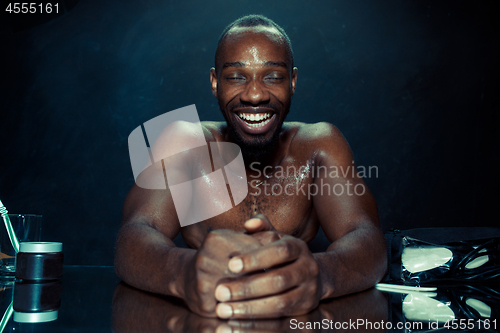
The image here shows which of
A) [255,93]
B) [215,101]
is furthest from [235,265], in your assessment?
[215,101]

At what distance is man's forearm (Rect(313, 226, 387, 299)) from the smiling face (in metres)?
0.47

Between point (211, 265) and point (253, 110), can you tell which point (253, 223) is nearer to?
point (211, 265)

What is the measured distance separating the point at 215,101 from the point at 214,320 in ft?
4.97

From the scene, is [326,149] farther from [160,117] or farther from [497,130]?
[497,130]

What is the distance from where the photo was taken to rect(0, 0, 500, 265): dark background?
2.03m

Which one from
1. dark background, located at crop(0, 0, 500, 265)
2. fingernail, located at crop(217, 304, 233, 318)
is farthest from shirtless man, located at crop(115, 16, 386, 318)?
dark background, located at crop(0, 0, 500, 265)

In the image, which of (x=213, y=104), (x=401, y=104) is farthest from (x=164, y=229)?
(x=401, y=104)

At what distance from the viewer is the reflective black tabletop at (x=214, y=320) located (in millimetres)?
669

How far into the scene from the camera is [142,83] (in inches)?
81.9

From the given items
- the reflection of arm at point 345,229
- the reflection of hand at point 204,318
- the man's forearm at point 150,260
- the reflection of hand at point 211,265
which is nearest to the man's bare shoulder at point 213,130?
the reflection of arm at point 345,229

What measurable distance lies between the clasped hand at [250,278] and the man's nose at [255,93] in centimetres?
65

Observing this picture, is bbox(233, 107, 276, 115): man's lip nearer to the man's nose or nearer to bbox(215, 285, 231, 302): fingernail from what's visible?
the man's nose

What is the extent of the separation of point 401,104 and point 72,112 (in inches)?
63.0

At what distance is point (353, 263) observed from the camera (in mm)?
948
